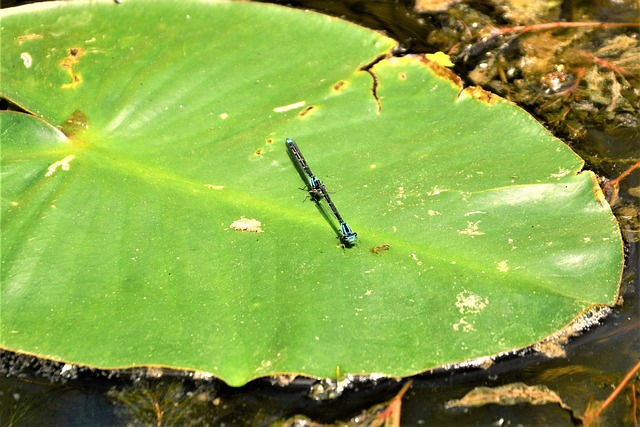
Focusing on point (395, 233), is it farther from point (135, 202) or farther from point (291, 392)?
point (135, 202)

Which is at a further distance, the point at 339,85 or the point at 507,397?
the point at 339,85

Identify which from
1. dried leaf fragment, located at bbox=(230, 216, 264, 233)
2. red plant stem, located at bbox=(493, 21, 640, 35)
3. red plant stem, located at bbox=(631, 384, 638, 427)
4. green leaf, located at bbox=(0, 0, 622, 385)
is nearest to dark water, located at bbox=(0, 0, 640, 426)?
red plant stem, located at bbox=(631, 384, 638, 427)

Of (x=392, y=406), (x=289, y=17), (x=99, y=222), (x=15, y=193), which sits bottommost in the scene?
(x=392, y=406)

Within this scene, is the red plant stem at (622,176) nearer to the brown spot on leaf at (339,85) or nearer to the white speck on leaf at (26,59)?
the brown spot on leaf at (339,85)

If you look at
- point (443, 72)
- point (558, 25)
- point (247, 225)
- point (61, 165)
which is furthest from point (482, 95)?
point (61, 165)

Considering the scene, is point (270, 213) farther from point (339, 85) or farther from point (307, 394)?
point (339, 85)

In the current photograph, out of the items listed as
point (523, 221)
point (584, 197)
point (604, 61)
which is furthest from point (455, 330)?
point (604, 61)

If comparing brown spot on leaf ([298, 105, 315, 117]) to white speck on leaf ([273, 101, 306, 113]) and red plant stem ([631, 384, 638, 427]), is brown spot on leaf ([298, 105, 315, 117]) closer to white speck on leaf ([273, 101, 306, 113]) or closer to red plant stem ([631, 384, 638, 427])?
white speck on leaf ([273, 101, 306, 113])
